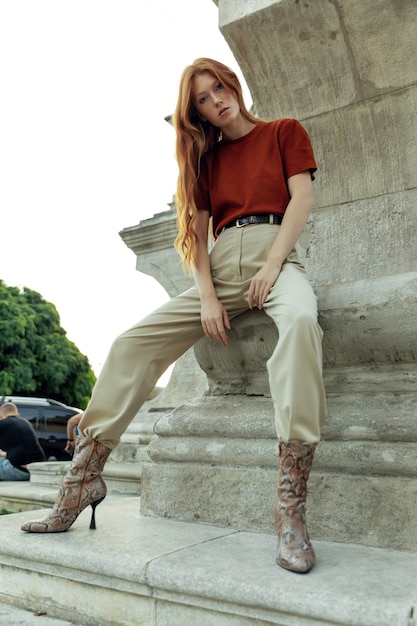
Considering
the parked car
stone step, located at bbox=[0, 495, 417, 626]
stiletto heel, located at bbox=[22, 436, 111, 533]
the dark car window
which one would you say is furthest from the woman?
the dark car window

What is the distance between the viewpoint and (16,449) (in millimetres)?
7023

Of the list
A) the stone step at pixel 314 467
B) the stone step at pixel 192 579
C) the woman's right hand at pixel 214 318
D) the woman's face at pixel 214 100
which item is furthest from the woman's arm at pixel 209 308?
the stone step at pixel 192 579

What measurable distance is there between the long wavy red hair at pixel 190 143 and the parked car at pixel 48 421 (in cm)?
1536

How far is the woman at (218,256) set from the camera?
239 cm

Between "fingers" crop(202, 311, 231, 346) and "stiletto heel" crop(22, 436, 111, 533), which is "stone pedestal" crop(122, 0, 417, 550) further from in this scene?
"stiletto heel" crop(22, 436, 111, 533)

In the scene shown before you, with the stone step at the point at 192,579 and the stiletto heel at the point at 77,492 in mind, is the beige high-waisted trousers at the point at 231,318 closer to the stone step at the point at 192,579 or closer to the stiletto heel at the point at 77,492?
the stiletto heel at the point at 77,492

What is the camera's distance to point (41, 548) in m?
2.22

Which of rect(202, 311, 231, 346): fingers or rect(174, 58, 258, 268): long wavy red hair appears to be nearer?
rect(202, 311, 231, 346): fingers

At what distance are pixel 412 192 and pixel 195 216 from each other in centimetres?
114

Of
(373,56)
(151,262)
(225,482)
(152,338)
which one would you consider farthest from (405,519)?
(151,262)

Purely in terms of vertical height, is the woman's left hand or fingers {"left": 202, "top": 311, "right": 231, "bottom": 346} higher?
the woman's left hand

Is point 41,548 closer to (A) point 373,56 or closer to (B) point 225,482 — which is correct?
(B) point 225,482

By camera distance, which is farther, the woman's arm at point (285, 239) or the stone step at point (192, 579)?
the woman's arm at point (285, 239)

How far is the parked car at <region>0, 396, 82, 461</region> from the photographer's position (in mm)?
17516
